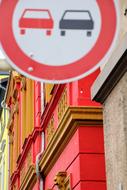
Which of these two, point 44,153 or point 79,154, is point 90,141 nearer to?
point 79,154

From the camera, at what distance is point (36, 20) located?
4.94 m

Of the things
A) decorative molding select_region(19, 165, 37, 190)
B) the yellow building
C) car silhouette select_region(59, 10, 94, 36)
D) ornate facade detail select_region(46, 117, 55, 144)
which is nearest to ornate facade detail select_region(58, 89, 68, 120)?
ornate facade detail select_region(46, 117, 55, 144)

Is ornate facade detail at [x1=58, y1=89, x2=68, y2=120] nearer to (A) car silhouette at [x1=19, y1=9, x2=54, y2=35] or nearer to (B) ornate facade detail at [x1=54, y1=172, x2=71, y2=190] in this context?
(B) ornate facade detail at [x1=54, y1=172, x2=71, y2=190]

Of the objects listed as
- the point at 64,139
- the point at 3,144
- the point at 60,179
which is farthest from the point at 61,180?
the point at 3,144

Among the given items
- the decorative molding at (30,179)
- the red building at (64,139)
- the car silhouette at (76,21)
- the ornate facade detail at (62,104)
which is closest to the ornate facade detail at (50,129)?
the red building at (64,139)

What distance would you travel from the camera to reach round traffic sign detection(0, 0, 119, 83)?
Result: 4898 mm

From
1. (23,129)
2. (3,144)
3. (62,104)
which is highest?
(3,144)

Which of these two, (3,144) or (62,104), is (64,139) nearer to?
(62,104)

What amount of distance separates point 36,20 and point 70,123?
6.50 meters

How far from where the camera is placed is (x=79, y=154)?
11094 millimetres

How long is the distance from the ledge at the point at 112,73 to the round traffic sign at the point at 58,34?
2.37m

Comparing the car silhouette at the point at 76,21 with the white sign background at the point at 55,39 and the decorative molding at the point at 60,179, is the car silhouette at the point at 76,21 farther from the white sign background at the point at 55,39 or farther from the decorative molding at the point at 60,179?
the decorative molding at the point at 60,179

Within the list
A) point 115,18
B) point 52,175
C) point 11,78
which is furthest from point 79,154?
point 11,78

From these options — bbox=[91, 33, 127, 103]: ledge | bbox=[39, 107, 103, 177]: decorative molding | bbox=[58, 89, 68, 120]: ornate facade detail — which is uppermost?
bbox=[58, 89, 68, 120]: ornate facade detail
